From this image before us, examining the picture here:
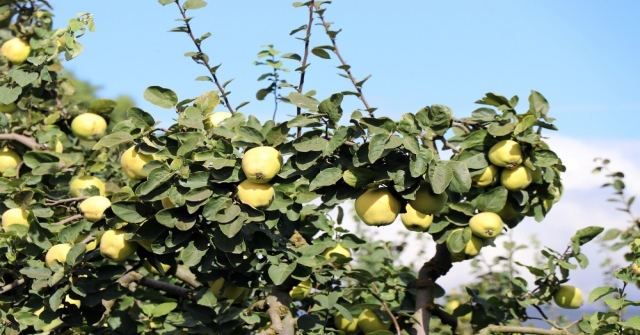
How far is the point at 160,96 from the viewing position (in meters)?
2.15

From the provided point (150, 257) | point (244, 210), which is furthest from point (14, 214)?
point (244, 210)

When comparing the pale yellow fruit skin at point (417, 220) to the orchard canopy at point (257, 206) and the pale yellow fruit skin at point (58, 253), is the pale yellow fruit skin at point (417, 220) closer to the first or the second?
the orchard canopy at point (257, 206)

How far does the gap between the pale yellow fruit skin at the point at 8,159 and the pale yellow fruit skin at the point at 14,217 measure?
40 centimetres

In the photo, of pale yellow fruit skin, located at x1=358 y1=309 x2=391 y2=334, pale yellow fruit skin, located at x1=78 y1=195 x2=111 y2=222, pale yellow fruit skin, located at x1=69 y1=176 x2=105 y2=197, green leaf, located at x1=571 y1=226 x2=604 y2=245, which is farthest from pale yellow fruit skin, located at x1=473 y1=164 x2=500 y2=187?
pale yellow fruit skin, located at x1=69 y1=176 x2=105 y2=197

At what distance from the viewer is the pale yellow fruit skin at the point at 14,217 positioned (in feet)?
8.71

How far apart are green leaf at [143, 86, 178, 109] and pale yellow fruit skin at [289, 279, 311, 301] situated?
0.93 m

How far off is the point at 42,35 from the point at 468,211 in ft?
7.30

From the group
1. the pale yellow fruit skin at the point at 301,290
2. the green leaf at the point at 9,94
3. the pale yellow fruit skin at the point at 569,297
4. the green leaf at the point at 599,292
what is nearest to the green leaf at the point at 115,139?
the green leaf at the point at 9,94

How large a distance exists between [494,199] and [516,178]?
98mm

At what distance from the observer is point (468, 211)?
2.32m

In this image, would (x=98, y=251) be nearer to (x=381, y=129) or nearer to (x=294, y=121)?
(x=294, y=121)

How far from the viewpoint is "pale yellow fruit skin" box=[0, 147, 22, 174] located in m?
3.05

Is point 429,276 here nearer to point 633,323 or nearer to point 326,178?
point 633,323

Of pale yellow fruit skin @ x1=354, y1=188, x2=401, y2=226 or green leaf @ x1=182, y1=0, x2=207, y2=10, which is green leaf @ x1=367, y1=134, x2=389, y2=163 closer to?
pale yellow fruit skin @ x1=354, y1=188, x2=401, y2=226
